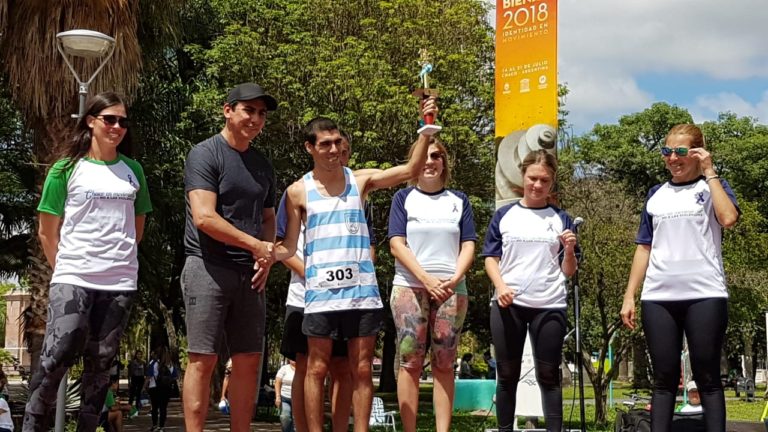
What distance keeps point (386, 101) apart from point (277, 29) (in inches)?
161

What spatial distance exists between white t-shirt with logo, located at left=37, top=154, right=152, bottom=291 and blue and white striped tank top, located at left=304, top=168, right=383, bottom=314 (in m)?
1.07

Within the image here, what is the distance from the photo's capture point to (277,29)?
22.6 meters

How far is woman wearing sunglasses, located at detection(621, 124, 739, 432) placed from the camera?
530 centimetres

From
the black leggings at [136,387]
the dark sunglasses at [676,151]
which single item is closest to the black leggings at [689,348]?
the dark sunglasses at [676,151]

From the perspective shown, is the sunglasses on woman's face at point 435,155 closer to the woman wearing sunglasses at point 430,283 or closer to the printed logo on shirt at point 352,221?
the woman wearing sunglasses at point 430,283

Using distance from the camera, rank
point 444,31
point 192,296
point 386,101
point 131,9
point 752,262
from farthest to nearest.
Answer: point 752,262, point 444,31, point 386,101, point 131,9, point 192,296

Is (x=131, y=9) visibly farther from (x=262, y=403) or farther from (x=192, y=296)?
(x=262, y=403)

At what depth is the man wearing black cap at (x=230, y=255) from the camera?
506 centimetres

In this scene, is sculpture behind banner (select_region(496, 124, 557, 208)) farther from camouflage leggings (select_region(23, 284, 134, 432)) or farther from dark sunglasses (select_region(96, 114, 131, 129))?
camouflage leggings (select_region(23, 284, 134, 432))

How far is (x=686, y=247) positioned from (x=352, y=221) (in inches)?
80.1

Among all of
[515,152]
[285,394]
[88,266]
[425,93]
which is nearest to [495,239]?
[425,93]

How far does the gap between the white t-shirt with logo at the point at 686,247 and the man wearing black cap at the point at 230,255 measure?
7.78ft

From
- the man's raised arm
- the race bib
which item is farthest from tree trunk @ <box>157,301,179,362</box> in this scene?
the race bib

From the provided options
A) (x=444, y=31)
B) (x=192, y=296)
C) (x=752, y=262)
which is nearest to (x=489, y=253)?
(x=192, y=296)
